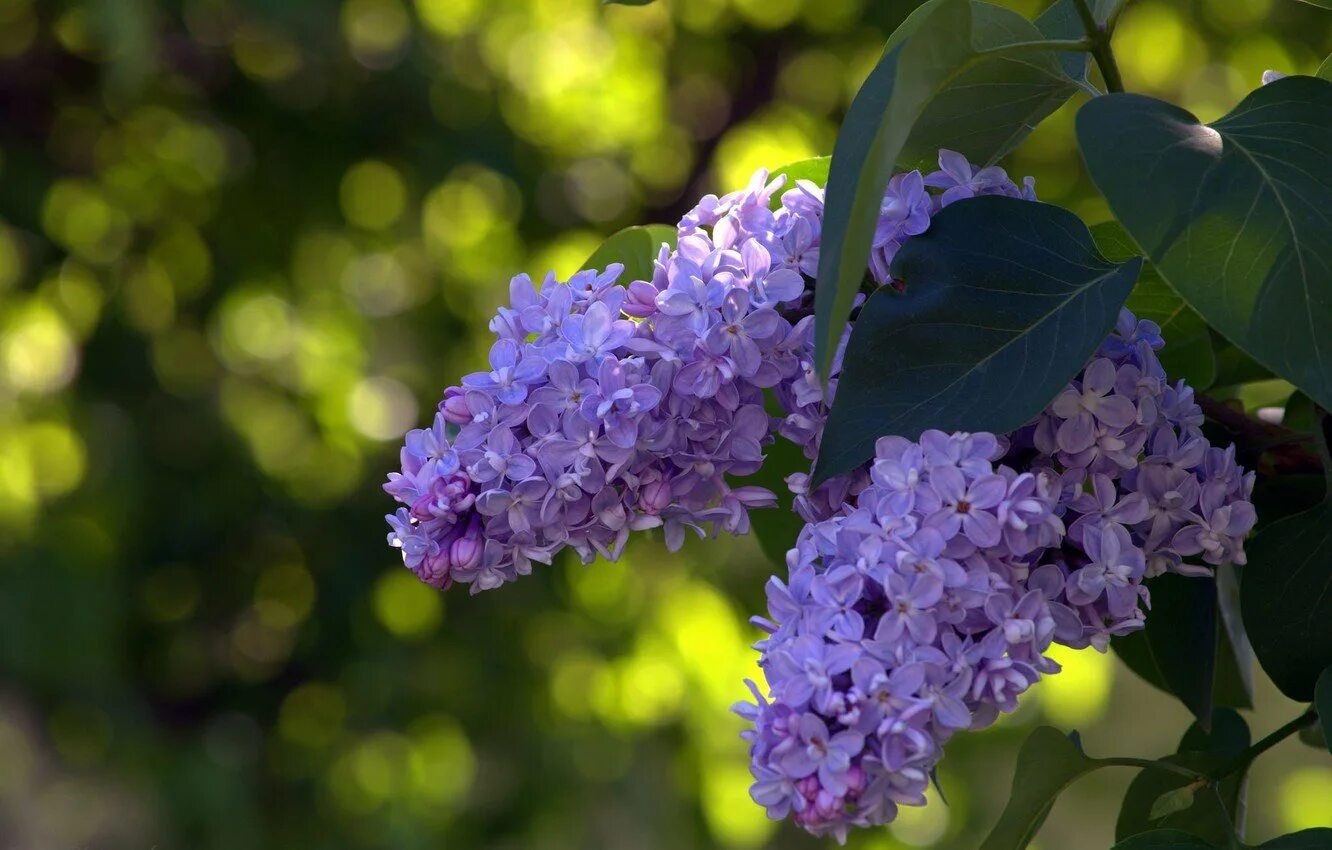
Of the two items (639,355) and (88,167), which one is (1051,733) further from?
(88,167)

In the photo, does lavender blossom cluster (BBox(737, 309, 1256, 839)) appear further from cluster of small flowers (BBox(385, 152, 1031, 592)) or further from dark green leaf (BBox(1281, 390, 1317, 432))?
dark green leaf (BBox(1281, 390, 1317, 432))

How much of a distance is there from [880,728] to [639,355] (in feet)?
0.39

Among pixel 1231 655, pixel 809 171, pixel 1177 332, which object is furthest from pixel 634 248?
pixel 1231 655

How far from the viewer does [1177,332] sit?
1.45 feet

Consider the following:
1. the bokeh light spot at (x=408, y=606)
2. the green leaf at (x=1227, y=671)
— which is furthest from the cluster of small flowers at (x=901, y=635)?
the bokeh light spot at (x=408, y=606)

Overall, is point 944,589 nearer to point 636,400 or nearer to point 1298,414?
point 636,400

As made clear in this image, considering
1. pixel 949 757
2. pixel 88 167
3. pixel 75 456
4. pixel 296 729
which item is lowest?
pixel 949 757

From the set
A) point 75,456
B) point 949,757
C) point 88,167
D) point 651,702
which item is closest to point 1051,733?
point 651,702

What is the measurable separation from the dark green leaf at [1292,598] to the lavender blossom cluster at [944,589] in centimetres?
6

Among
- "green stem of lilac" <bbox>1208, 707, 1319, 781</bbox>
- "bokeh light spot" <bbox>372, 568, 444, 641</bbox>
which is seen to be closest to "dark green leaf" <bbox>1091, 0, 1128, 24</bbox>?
"green stem of lilac" <bbox>1208, 707, 1319, 781</bbox>

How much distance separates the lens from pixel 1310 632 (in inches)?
14.4

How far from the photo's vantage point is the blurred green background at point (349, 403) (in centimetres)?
156

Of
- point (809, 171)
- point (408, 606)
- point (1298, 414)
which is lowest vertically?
point (408, 606)

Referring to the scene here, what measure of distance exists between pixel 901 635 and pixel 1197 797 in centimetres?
17
